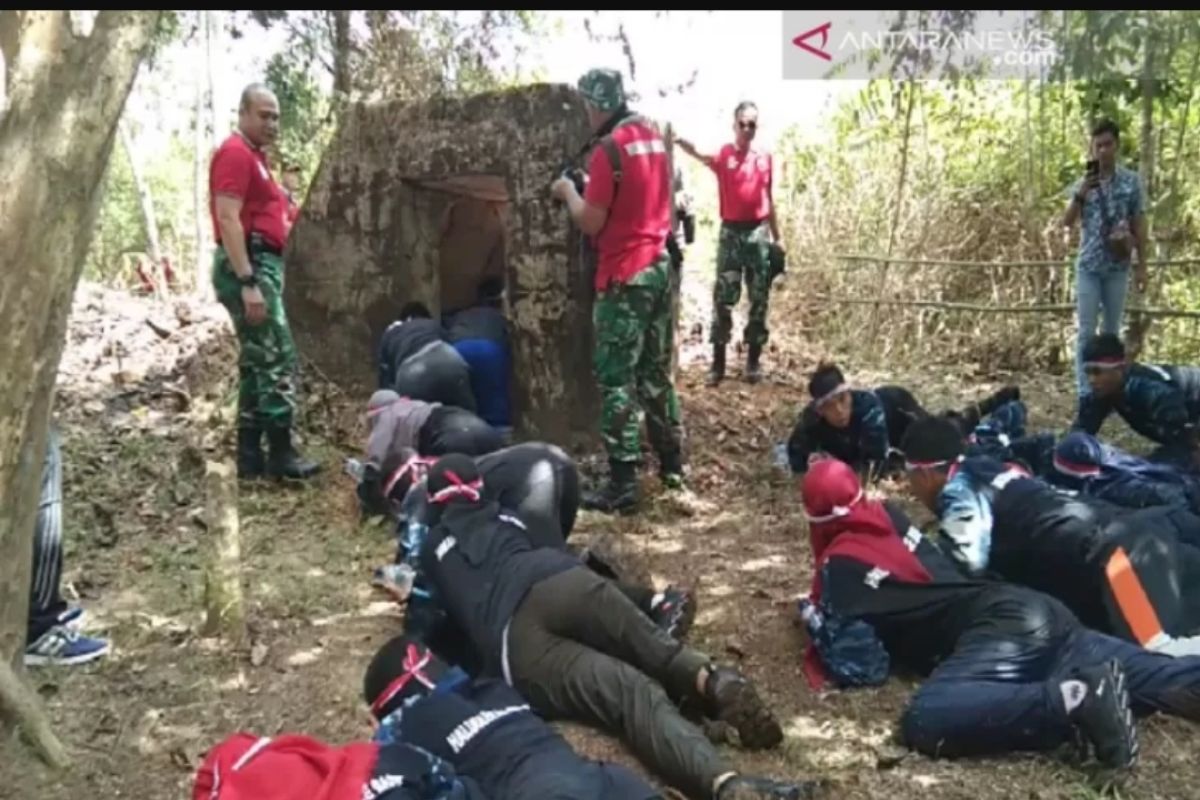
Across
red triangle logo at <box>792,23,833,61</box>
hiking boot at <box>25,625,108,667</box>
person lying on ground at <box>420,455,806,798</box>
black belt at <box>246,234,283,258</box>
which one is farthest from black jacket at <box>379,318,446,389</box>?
red triangle logo at <box>792,23,833,61</box>

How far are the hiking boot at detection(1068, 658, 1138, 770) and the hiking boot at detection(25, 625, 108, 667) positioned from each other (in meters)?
3.20

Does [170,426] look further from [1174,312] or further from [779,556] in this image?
[1174,312]

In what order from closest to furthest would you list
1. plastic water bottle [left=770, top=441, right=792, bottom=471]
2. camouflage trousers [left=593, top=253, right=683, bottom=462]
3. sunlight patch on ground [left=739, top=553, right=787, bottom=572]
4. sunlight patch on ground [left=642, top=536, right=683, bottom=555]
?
sunlight patch on ground [left=739, top=553, right=787, bottom=572] < sunlight patch on ground [left=642, top=536, right=683, bottom=555] < camouflage trousers [left=593, top=253, right=683, bottom=462] < plastic water bottle [left=770, top=441, right=792, bottom=471]

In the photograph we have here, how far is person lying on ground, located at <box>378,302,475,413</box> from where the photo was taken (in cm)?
553

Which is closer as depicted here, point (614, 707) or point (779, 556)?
point (614, 707)

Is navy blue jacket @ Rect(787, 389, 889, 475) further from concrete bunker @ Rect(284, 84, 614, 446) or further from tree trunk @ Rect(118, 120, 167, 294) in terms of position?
tree trunk @ Rect(118, 120, 167, 294)

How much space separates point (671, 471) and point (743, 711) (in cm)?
260

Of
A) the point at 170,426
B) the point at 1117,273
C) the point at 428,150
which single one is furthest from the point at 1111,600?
the point at 170,426

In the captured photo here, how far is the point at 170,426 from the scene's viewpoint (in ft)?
22.0

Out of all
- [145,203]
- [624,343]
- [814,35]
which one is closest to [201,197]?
[145,203]

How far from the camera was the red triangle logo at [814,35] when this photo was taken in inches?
393

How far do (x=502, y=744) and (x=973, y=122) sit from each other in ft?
30.5

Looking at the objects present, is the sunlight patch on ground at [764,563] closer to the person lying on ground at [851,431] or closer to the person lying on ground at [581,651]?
the person lying on ground at [851,431]

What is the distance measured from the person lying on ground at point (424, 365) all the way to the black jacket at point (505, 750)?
262cm
